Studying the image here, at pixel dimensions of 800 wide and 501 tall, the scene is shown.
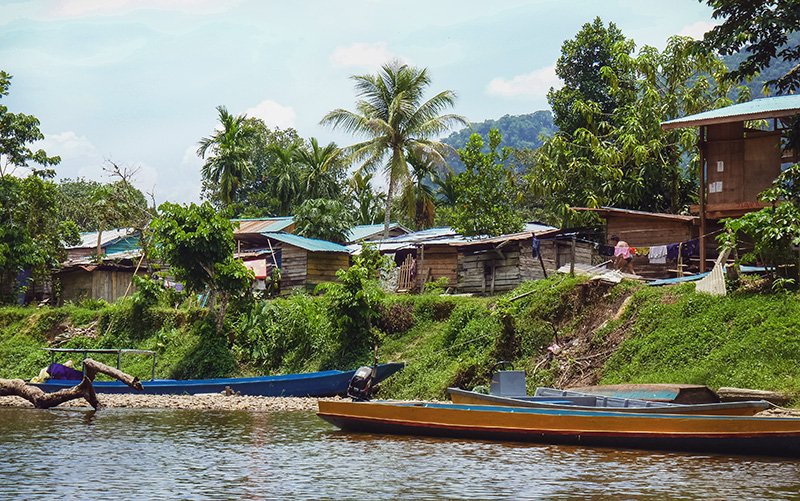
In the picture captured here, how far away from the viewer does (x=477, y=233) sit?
4053 cm

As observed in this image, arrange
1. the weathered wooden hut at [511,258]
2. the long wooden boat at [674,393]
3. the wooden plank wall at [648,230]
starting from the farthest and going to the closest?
the weathered wooden hut at [511,258], the wooden plank wall at [648,230], the long wooden boat at [674,393]

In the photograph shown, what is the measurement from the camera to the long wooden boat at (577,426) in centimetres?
1741

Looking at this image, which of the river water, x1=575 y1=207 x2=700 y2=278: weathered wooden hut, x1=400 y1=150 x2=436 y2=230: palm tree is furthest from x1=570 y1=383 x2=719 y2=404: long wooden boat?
x1=400 y1=150 x2=436 y2=230: palm tree

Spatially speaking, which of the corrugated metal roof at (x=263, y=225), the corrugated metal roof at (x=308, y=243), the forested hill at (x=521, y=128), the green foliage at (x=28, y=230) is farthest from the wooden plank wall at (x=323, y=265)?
the forested hill at (x=521, y=128)

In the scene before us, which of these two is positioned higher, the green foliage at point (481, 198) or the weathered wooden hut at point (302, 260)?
the green foliage at point (481, 198)

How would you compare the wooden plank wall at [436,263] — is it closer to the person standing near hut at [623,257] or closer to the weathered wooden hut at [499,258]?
the weathered wooden hut at [499,258]

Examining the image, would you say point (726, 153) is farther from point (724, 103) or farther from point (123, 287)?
point (123, 287)

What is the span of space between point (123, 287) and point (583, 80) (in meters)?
24.6

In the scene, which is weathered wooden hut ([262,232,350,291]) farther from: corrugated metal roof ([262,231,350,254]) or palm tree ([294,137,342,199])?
palm tree ([294,137,342,199])

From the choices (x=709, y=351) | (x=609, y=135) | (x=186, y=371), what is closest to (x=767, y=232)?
(x=709, y=351)

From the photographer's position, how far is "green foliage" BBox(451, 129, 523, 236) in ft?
132

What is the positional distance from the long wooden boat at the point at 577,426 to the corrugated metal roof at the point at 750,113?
14246 millimetres

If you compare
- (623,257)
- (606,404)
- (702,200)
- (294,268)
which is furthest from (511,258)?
(606,404)

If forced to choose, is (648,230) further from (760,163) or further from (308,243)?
(308,243)
